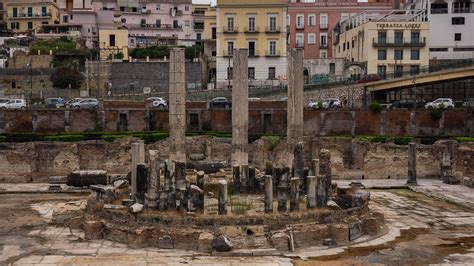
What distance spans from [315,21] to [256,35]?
15738 millimetres

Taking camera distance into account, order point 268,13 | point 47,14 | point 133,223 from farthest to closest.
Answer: point 47,14
point 268,13
point 133,223

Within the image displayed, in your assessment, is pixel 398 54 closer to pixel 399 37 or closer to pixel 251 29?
pixel 399 37

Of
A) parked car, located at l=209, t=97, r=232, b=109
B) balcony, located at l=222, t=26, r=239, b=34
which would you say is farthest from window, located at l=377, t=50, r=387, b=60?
parked car, located at l=209, t=97, r=232, b=109

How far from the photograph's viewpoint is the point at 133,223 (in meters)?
24.7

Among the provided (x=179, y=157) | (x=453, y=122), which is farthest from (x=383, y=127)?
(x=179, y=157)

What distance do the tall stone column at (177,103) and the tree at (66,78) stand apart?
1353 inches

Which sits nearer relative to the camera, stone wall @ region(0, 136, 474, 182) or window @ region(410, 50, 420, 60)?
stone wall @ region(0, 136, 474, 182)

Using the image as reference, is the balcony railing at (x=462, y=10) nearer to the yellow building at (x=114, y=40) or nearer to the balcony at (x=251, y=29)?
the balcony at (x=251, y=29)

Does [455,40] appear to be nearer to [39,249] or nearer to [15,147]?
[15,147]

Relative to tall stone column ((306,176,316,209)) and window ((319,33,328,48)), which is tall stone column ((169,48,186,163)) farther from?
window ((319,33,328,48))

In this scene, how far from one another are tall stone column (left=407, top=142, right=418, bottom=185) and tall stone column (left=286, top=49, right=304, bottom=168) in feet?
27.0

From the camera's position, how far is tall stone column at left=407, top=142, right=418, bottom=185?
37834 millimetres

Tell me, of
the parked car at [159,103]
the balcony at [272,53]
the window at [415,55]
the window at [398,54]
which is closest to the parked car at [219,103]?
the parked car at [159,103]

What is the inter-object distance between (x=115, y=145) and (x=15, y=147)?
6.00 metres
